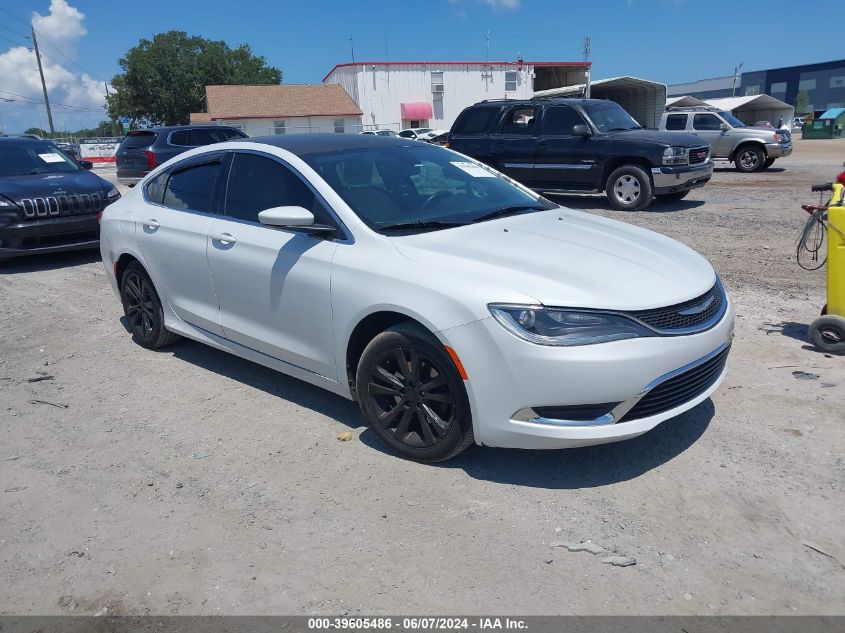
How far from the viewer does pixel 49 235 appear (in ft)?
29.1

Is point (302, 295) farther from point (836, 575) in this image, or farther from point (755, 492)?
point (836, 575)

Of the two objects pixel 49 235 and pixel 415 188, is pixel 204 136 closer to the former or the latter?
pixel 49 235

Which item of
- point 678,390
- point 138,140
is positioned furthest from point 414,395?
point 138,140

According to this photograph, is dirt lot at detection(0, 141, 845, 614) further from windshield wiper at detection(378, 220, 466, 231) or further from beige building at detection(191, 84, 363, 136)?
Answer: beige building at detection(191, 84, 363, 136)

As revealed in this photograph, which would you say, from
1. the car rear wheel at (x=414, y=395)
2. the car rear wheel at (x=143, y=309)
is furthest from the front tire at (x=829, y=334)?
the car rear wheel at (x=143, y=309)

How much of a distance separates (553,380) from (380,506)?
105cm

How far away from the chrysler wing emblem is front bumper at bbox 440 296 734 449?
13 centimetres

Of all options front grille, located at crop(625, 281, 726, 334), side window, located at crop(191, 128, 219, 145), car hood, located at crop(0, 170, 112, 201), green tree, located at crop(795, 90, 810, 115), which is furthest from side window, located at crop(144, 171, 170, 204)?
green tree, located at crop(795, 90, 810, 115)

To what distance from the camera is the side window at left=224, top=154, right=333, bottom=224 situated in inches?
163

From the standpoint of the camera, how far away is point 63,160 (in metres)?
10.2

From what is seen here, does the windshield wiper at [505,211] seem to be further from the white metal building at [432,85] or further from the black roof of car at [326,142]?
the white metal building at [432,85]

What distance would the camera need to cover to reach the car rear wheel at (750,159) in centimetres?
1959

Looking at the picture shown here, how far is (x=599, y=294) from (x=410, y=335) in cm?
95

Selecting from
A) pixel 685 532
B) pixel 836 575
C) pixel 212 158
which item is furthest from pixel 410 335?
pixel 212 158
